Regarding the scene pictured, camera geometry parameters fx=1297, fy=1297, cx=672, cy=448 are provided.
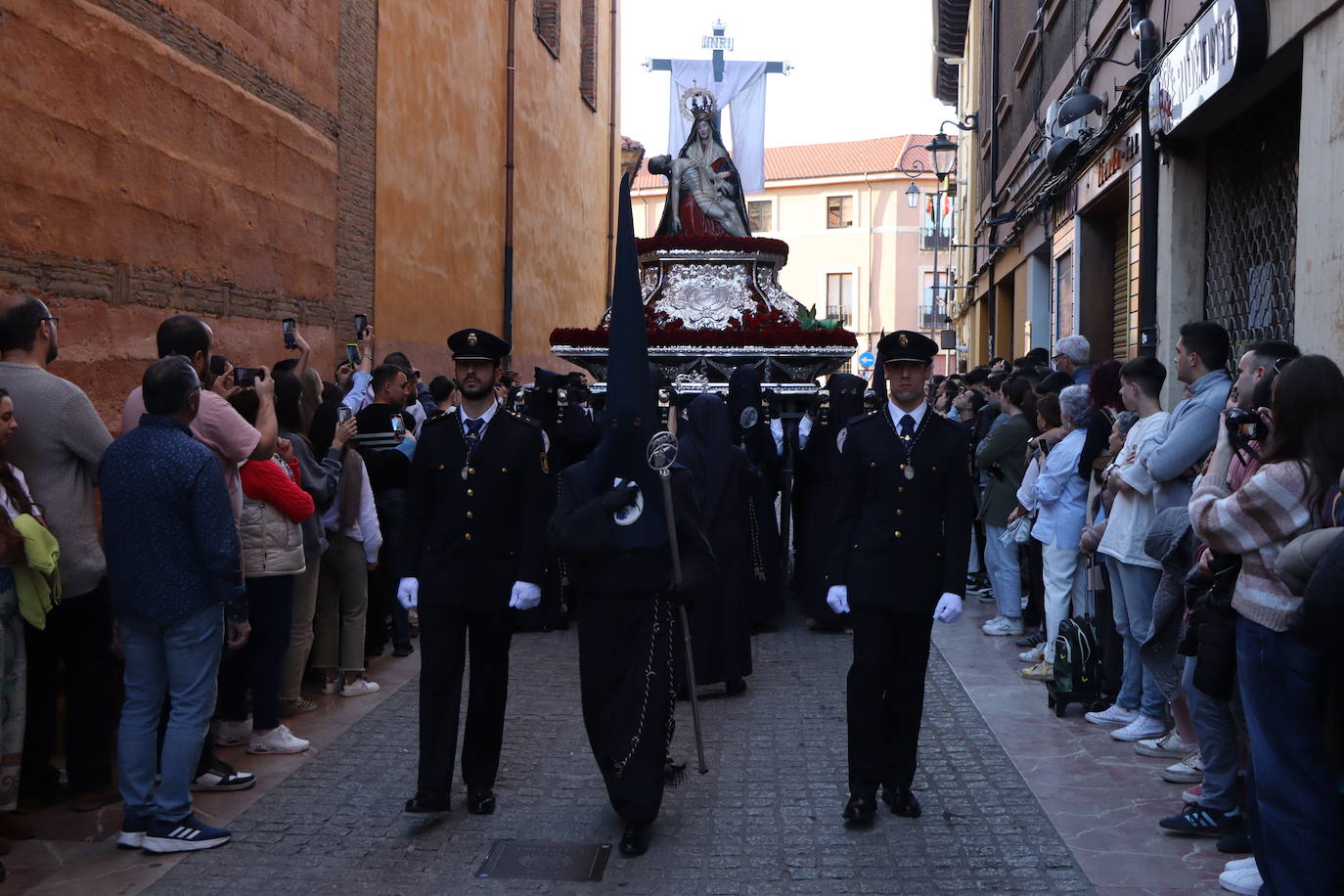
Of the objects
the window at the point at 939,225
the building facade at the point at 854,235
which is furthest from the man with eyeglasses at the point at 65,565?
the building facade at the point at 854,235

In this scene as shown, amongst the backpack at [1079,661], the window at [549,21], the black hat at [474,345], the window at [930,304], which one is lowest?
the backpack at [1079,661]

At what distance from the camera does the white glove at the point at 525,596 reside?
5219mm

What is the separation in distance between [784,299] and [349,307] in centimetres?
413

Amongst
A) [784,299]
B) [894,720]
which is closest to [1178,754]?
[894,720]

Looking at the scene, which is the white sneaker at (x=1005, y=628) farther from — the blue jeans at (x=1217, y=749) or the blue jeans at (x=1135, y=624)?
the blue jeans at (x=1217, y=749)

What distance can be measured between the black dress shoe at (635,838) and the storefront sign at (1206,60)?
542cm

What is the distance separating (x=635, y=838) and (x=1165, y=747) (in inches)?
114

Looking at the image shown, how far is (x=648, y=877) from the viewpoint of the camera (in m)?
4.72

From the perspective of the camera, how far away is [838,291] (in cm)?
5272

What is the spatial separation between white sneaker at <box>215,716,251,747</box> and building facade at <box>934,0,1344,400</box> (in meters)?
5.58

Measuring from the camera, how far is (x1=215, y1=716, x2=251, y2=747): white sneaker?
20.6ft

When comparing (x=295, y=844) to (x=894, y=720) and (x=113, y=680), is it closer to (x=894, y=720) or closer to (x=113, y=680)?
(x=113, y=680)

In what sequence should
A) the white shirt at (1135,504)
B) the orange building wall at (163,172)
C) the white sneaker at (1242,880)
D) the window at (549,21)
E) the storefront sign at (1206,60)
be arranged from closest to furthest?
the white sneaker at (1242,880) → the white shirt at (1135,504) → the orange building wall at (163,172) → the storefront sign at (1206,60) → the window at (549,21)

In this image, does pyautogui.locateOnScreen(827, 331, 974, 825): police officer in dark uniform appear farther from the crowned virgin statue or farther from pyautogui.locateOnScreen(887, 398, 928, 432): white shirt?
the crowned virgin statue
